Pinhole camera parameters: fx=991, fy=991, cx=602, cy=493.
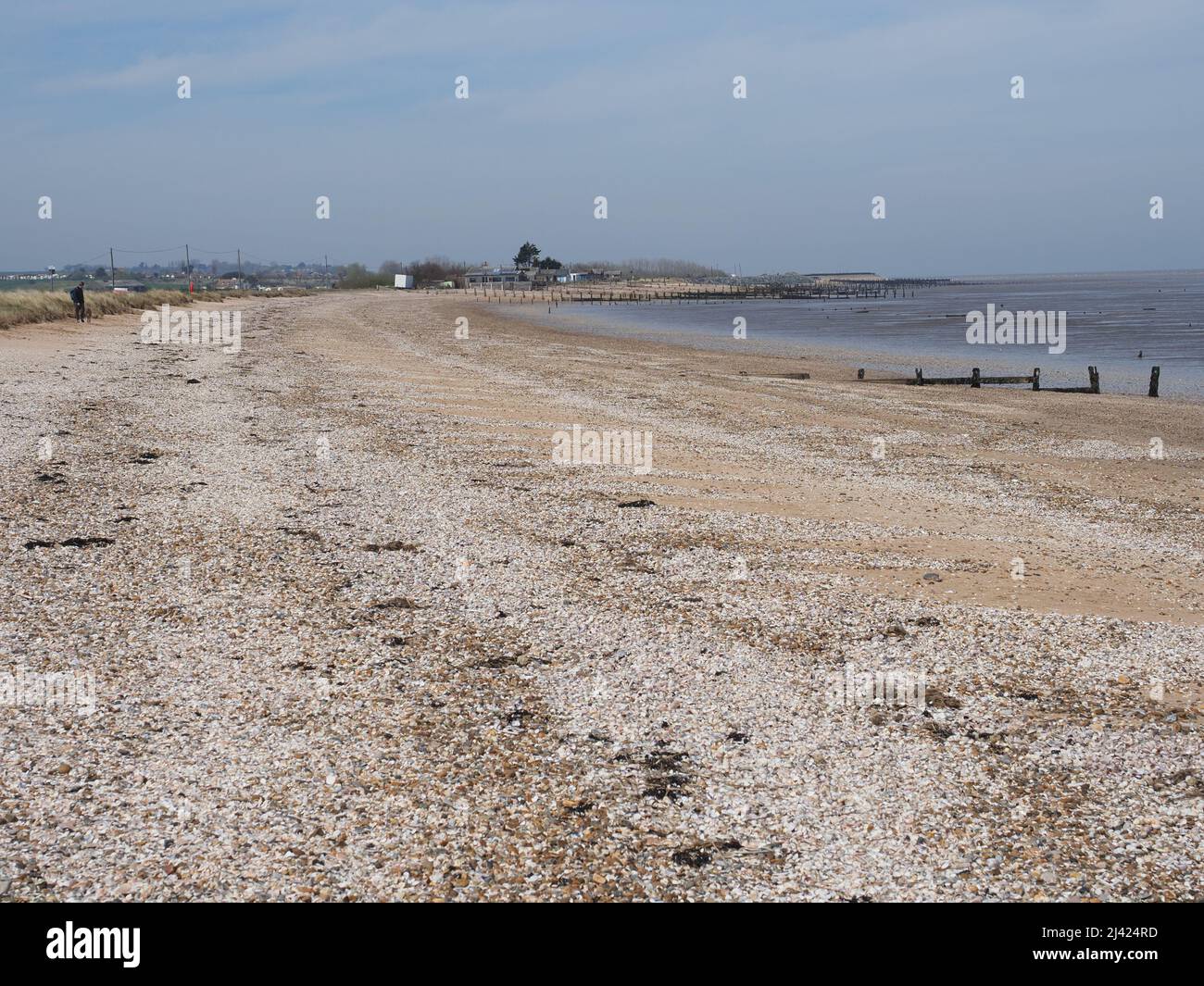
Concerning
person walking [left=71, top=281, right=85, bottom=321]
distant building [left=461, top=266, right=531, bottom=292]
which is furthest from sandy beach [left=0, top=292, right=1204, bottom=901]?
distant building [left=461, top=266, right=531, bottom=292]

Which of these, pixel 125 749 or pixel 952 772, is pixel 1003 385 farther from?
pixel 125 749

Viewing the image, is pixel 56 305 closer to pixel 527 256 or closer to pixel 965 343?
pixel 965 343

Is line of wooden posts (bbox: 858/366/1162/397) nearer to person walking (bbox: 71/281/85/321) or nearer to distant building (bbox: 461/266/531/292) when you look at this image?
person walking (bbox: 71/281/85/321)

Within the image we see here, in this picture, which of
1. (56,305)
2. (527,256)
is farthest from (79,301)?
(527,256)

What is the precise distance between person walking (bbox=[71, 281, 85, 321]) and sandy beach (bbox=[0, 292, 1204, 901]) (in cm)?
2274

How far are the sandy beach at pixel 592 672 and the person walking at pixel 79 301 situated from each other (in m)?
22.7

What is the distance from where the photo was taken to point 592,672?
6.25 metres

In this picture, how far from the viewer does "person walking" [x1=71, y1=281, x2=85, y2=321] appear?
111 ft

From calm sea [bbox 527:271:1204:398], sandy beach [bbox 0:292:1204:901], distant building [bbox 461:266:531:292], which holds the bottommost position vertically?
sandy beach [bbox 0:292:1204:901]

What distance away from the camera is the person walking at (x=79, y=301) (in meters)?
33.9

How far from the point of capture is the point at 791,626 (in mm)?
7164

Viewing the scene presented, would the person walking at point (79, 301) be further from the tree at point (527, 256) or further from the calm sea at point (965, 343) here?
the tree at point (527, 256)

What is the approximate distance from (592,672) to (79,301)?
112ft
